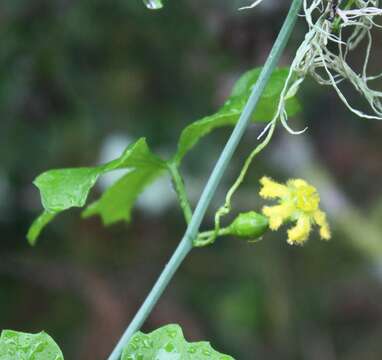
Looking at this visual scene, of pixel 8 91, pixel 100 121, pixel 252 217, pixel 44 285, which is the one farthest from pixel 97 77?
pixel 252 217

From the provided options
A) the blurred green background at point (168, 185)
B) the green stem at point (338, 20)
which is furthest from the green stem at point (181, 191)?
the blurred green background at point (168, 185)

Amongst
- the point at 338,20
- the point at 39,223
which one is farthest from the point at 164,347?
the point at 338,20

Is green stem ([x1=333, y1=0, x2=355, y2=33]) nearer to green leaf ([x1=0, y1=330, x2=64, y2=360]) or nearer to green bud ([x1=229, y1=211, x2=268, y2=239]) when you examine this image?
green bud ([x1=229, y1=211, x2=268, y2=239])

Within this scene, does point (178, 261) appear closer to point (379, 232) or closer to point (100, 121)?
point (100, 121)

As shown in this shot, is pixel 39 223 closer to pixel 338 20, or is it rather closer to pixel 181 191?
pixel 181 191

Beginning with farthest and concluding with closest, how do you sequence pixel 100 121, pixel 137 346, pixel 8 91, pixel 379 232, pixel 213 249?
1. pixel 213 249
2. pixel 379 232
3. pixel 100 121
4. pixel 8 91
5. pixel 137 346

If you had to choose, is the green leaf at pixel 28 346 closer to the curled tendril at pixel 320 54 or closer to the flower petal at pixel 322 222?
the curled tendril at pixel 320 54

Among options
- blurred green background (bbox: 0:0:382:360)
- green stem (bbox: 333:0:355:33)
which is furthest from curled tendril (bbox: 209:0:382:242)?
blurred green background (bbox: 0:0:382:360)
